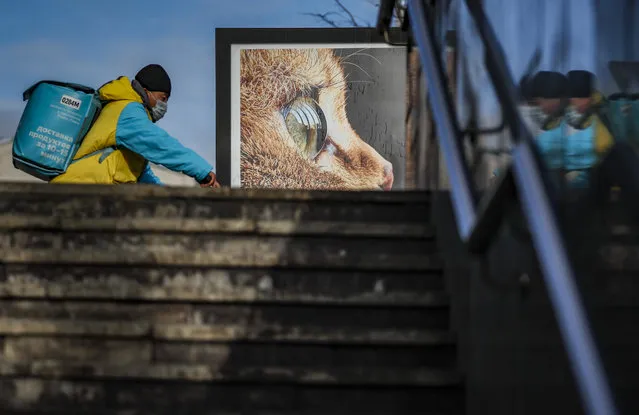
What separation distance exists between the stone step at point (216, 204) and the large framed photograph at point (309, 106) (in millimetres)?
5416

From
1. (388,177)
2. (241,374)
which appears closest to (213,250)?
(241,374)

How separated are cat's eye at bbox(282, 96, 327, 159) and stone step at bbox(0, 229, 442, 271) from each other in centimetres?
603

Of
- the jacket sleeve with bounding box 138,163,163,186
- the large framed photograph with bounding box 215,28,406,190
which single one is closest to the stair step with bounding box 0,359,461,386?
the jacket sleeve with bounding box 138,163,163,186

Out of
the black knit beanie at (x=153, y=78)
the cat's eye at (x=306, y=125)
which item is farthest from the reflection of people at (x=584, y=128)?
the cat's eye at (x=306, y=125)

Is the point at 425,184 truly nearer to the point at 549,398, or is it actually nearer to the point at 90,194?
the point at 90,194

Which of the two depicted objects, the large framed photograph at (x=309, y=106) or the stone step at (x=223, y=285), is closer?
the stone step at (x=223, y=285)

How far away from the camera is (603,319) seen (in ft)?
4.34

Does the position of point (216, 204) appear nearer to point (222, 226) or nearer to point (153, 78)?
point (222, 226)

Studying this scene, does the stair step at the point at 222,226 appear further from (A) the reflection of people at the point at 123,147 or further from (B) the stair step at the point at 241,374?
(A) the reflection of people at the point at 123,147

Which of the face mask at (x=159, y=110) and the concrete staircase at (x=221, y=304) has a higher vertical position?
the face mask at (x=159, y=110)

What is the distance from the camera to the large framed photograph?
29.5 ft

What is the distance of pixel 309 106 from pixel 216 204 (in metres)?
5.93

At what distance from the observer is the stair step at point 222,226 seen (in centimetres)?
340

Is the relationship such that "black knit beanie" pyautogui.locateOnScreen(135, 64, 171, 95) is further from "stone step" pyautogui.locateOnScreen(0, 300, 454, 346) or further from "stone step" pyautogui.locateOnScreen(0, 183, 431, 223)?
"stone step" pyautogui.locateOnScreen(0, 300, 454, 346)
